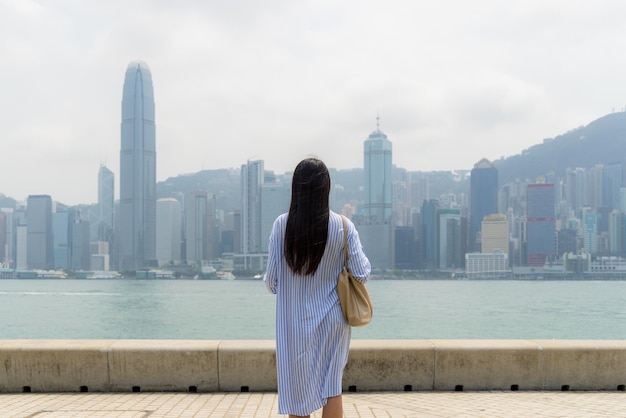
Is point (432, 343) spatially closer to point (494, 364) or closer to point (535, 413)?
point (494, 364)

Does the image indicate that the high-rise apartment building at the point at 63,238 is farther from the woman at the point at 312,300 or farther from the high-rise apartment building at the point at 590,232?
the woman at the point at 312,300

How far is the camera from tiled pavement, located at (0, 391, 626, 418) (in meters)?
5.59

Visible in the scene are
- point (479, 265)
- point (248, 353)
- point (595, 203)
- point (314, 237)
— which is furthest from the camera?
point (595, 203)

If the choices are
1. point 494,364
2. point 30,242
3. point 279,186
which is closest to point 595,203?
point 279,186

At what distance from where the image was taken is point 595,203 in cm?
16575

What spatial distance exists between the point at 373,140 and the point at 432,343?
18414 centimetres

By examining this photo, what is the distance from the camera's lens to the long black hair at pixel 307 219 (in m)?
3.31

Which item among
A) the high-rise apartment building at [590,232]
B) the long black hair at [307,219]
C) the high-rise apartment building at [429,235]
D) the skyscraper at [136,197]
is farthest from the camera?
the skyscraper at [136,197]

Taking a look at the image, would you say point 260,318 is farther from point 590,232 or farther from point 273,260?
point 590,232

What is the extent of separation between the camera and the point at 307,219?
3.31 meters

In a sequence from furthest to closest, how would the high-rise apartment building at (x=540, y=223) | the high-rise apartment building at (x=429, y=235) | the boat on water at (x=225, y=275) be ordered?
the high-rise apartment building at (x=540, y=223), the high-rise apartment building at (x=429, y=235), the boat on water at (x=225, y=275)

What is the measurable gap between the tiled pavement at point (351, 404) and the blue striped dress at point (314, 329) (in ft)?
7.27

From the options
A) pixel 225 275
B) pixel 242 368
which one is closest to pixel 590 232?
pixel 225 275

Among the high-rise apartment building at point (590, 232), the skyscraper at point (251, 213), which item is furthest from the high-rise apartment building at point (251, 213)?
the high-rise apartment building at point (590, 232)
